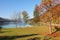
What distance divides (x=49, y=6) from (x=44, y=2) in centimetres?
117

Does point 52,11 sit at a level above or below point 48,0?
below

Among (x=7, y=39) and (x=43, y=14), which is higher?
(x=43, y=14)

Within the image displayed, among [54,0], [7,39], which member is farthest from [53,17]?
[7,39]

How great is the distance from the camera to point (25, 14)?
304ft

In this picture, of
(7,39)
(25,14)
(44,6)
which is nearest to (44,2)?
(44,6)

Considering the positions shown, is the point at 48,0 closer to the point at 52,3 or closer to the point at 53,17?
the point at 52,3

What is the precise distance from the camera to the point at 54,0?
25719 mm

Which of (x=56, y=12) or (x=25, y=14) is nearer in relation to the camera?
(x=56, y=12)

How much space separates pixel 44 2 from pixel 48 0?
79 centimetres

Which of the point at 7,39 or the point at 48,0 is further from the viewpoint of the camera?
the point at 48,0

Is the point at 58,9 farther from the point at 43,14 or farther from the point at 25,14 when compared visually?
the point at 25,14

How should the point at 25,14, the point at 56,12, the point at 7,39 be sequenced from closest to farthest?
the point at 7,39 → the point at 56,12 → the point at 25,14

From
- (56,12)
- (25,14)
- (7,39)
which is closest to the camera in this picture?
(7,39)

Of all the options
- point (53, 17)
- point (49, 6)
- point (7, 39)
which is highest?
point (49, 6)
